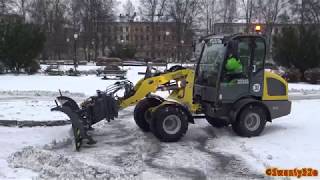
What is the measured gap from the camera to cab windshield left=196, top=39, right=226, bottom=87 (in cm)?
1199

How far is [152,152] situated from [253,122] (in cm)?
305

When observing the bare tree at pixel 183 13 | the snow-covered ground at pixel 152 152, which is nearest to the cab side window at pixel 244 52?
the snow-covered ground at pixel 152 152

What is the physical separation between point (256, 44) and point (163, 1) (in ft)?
263

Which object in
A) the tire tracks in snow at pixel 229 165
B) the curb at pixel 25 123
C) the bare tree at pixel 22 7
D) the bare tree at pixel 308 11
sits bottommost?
the tire tracks in snow at pixel 229 165

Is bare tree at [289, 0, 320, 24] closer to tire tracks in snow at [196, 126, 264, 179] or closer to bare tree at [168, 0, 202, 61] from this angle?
bare tree at [168, 0, 202, 61]

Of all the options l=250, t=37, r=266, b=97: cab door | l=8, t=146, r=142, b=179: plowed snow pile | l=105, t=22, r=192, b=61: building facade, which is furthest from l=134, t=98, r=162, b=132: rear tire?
l=105, t=22, r=192, b=61: building facade

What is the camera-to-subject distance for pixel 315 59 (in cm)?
3491

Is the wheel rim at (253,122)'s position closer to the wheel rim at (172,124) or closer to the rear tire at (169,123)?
the rear tire at (169,123)

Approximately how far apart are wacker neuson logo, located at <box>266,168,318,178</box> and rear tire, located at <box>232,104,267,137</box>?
317 cm

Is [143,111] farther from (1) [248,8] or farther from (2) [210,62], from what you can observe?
(1) [248,8]

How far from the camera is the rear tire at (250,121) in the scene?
1200 centimetres

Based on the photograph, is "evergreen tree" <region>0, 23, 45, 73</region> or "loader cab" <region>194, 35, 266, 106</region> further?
"evergreen tree" <region>0, 23, 45, 73</region>

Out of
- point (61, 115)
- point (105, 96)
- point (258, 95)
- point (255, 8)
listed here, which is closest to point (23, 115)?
point (61, 115)

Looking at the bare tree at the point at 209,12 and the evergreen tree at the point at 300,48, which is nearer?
the evergreen tree at the point at 300,48
